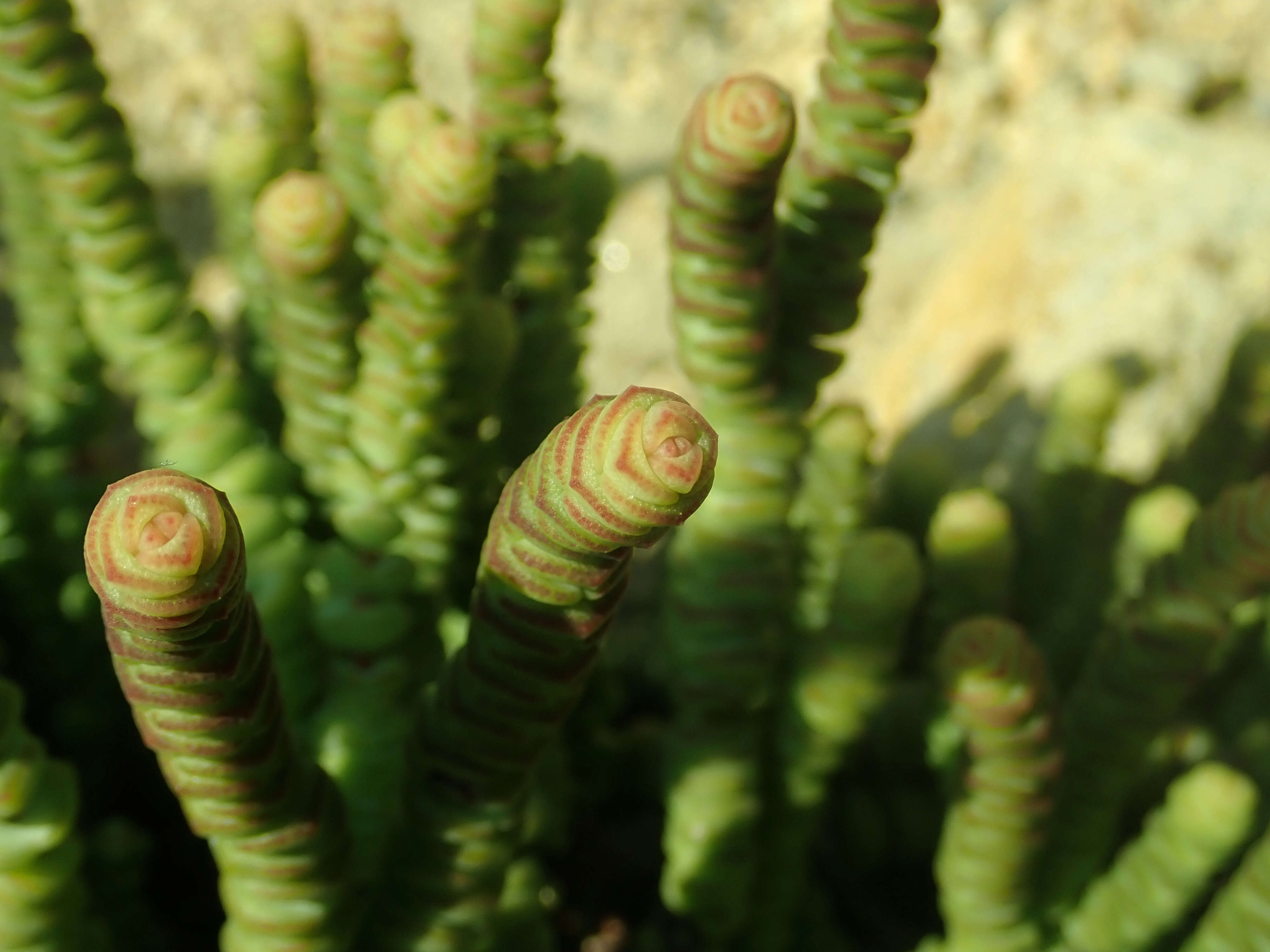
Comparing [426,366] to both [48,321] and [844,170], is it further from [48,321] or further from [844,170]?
[48,321]

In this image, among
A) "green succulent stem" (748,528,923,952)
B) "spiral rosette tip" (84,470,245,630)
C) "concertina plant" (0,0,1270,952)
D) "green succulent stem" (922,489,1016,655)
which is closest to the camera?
"spiral rosette tip" (84,470,245,630)

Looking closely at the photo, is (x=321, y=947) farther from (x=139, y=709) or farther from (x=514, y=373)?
(x=514, y=373)

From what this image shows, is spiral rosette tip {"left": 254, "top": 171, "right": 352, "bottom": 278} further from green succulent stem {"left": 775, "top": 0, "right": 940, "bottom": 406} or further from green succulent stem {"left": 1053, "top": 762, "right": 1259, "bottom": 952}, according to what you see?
green succulent stem {"left": 1053, "top": 762, "right": 1259, "bottom": 952}

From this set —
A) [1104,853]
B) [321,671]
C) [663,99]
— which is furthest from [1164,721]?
[663,99]

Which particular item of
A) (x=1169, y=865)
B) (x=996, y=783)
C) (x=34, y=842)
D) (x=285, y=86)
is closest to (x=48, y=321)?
(x=285, y=86)

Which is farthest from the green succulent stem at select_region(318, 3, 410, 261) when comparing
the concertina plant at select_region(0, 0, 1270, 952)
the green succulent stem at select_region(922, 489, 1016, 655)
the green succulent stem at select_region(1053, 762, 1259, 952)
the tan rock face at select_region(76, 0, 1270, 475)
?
the tan rock face at select_region(76, 0, 1270, 475)

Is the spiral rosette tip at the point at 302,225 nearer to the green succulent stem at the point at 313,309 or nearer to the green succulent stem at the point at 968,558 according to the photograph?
the green succulent stem at the point at 313,309
